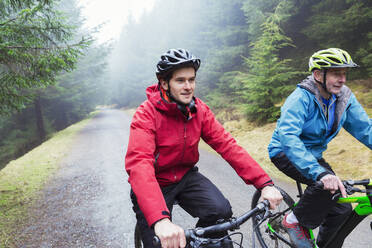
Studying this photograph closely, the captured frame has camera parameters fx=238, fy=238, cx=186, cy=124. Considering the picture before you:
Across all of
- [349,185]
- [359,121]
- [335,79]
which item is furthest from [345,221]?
[335,79]

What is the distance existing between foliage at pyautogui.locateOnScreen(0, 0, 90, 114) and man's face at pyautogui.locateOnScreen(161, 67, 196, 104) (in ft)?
14.5

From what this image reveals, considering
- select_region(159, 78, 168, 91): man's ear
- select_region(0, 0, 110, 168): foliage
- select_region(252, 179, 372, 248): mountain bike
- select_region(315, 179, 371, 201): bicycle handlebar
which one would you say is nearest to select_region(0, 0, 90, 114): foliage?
select_region(159, 78, 168, 91): man's ear

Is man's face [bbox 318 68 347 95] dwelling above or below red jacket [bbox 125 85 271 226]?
above

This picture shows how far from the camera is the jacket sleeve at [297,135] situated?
7.66 ft

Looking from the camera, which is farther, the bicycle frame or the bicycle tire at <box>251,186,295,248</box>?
the bicycle tire at <box>251,186,295,248</box>

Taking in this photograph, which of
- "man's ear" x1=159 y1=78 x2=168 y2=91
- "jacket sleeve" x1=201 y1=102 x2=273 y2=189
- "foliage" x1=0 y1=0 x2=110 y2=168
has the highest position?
"man's ear" x1=159 y1=78 x2=168 y2=91

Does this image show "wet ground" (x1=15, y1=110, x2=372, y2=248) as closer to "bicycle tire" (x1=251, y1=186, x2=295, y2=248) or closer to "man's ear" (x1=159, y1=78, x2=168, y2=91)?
"bicycle tire" (x1=251, y1=186, x2=295, y2=248)

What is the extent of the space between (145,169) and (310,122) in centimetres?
190

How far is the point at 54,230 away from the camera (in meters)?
4.23

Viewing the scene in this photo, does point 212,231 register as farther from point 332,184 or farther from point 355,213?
point 355,213

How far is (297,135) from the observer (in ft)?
8.16

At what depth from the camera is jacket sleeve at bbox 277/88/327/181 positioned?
7.66 ft

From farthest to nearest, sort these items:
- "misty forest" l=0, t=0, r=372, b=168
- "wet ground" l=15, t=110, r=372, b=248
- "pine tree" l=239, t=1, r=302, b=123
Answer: "pine tree" l=239, t=1, r=302, b=123
"misty forest" l=0, t=0, r=372, b=168
"wet ground" l=15, t=110, r=372, b=248

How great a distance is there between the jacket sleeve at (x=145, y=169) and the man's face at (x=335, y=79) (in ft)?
6.35
